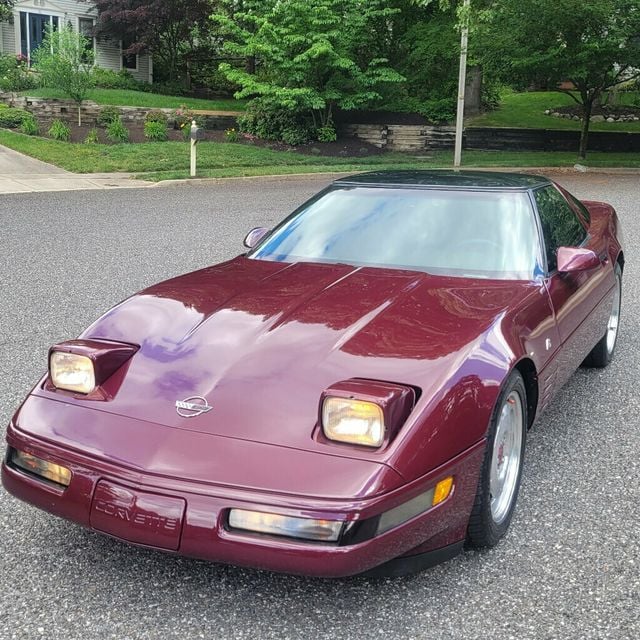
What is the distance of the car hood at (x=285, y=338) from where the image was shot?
8.48 feet

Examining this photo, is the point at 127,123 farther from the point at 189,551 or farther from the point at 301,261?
the point at 189,551

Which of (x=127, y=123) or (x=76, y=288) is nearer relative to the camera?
(x=76, y=288)

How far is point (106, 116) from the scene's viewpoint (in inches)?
853

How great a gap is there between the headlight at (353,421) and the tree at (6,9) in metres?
29.1

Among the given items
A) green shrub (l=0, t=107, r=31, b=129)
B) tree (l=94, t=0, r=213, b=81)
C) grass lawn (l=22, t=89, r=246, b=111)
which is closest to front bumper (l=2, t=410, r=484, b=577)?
green shrub (l=0, t=107, r=31, b=129)

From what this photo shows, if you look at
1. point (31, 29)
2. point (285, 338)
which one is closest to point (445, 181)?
point (285, 338)

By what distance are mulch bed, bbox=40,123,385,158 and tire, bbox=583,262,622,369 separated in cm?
1672

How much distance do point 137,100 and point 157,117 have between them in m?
3.23

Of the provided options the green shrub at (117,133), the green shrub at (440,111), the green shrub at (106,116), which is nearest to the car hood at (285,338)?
the green shrub at (117,133)

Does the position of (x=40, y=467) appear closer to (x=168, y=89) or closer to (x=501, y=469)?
(x=501, y=469)

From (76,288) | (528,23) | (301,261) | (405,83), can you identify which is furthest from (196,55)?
(301,261)

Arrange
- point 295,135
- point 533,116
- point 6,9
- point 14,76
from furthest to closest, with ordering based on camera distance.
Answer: point 533,116
point 6,9
point 14,76
point 295,135

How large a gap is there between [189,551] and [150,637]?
11.9 inches

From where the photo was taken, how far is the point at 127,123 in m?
22.3
